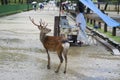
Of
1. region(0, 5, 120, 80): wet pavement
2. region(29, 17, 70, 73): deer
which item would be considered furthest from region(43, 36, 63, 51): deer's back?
region(0, 5, 120, 80): wet pavement

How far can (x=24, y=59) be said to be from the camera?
13305mm

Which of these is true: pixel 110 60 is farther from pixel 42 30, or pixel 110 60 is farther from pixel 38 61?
pixel 42 30

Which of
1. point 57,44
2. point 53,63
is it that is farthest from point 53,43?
point 53,63

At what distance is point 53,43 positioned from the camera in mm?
11039

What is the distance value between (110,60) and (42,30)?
3.37 m

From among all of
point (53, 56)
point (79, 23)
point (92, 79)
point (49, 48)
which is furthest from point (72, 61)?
point (79, 23)

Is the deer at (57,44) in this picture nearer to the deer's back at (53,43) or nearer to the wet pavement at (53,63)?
the deer's back at (53,43)

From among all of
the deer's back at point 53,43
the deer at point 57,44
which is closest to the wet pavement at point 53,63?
the deer at point 57,44

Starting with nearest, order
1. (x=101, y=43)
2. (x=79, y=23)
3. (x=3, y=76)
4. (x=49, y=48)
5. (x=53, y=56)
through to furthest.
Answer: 1. (x=3, y=76)
2. (x=49, y=48)
3. (x=53, y=56)
4. (x=79, y=23)
5. (x=101, y=43)

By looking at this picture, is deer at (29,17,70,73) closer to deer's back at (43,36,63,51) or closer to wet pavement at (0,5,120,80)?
deer's back at (43,36,63,51)

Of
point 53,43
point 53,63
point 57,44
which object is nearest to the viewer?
point 57,44

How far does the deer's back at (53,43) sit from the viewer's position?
10883 mm

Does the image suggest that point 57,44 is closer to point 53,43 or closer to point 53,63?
point 53,43

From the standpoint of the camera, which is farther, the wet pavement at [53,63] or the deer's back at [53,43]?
the deer's back at [53,43]
